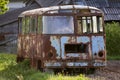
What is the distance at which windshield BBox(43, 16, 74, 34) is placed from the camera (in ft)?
59.7

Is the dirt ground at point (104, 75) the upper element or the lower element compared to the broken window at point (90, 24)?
lower

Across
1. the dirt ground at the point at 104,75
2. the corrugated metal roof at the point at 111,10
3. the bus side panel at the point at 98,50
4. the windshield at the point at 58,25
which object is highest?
the corrugated metal roof at the point at 111,10

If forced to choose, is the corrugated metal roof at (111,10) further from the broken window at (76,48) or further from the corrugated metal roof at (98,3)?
the broken window at (76,48)

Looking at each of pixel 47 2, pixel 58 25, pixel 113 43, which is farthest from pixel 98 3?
pixel 58 25

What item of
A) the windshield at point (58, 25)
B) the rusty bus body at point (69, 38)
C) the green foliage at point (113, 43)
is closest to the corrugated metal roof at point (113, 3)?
the green foliage at point (113, 43)

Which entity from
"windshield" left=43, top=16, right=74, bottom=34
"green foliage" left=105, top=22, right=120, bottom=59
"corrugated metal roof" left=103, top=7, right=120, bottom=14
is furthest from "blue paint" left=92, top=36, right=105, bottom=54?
"corrugated metal roof" left=103, top=7, right=120, bottom=14

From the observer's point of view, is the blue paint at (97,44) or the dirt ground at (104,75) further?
the blue paint at (97,44)

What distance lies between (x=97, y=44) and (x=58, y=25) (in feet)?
5.21

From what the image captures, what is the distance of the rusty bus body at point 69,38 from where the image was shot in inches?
706

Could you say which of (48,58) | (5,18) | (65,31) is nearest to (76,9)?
(65,31)

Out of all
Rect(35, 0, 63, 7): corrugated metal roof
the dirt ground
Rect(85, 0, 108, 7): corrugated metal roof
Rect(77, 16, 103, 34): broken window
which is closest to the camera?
the dirt ground

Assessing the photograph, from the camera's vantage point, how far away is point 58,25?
60.1ft

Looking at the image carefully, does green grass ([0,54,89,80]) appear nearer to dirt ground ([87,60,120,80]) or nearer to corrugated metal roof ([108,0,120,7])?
dirt ground ([87,60,120,80])

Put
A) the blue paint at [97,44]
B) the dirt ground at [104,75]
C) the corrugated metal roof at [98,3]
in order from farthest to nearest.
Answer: the corrugated metal roof at [98,3]
the blue paint at [97,44]
the dirt ground at [104,75]
